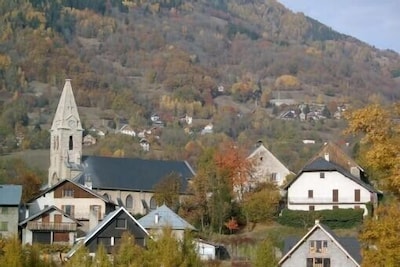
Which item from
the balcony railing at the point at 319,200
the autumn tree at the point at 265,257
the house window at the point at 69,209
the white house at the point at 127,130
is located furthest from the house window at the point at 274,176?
the white house at the point at 127,130

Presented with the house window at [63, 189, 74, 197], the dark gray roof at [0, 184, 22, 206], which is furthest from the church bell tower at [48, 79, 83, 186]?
the dark gray roof at [0, 184, 22, 206]

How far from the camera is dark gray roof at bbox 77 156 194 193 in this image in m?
81.9

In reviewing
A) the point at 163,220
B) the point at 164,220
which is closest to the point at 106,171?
the point at 163,220

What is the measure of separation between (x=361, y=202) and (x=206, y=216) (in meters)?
11.2

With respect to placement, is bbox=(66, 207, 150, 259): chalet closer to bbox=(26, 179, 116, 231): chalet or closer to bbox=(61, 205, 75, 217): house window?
bbox=(26, 179, 116, 231): chalet

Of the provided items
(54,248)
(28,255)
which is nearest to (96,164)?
(54,248)

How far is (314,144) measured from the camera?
16025 cm

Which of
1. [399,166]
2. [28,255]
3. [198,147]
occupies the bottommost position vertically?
[28,255]

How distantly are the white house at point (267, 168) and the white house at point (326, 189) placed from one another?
803 cm

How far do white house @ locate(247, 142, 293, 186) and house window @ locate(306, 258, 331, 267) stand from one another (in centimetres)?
2448

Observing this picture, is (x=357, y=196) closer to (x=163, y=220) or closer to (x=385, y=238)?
(x=163, y=220)

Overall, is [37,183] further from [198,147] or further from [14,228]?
[198,147]

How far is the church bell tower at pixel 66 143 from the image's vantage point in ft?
285

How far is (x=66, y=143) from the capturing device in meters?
89.5
